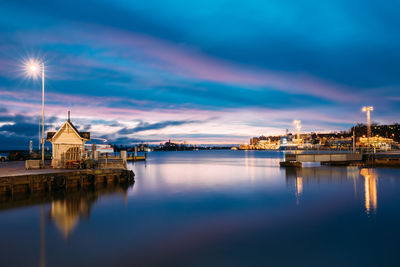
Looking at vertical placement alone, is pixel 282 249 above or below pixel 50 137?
below

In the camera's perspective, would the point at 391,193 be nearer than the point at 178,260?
No

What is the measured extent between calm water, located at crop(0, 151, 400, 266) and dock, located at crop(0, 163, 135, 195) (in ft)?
5.91

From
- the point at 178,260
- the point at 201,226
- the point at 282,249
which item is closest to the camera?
the point at 178,260

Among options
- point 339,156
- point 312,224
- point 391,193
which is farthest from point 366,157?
point 312,224

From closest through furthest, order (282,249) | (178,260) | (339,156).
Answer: (178,260), (282,249), (339,156)

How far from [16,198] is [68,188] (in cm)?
480

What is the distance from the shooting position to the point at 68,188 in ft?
85.4

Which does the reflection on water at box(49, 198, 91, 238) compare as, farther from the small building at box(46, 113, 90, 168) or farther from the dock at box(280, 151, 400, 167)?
the dock at box(280, 151, 400, 167)

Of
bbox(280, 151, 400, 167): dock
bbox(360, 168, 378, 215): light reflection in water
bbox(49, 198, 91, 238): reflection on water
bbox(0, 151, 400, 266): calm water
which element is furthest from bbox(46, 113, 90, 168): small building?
bbox(280, 151, 400, 167): dock

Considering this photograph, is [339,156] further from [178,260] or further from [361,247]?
[178,260]

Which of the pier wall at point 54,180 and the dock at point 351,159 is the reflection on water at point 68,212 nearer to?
the pier wall at point 54,180

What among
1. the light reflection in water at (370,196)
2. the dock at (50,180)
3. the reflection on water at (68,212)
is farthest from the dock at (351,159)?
the reflection on water at (68,212)

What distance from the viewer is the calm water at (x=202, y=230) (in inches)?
465

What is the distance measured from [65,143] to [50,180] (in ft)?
24.3
